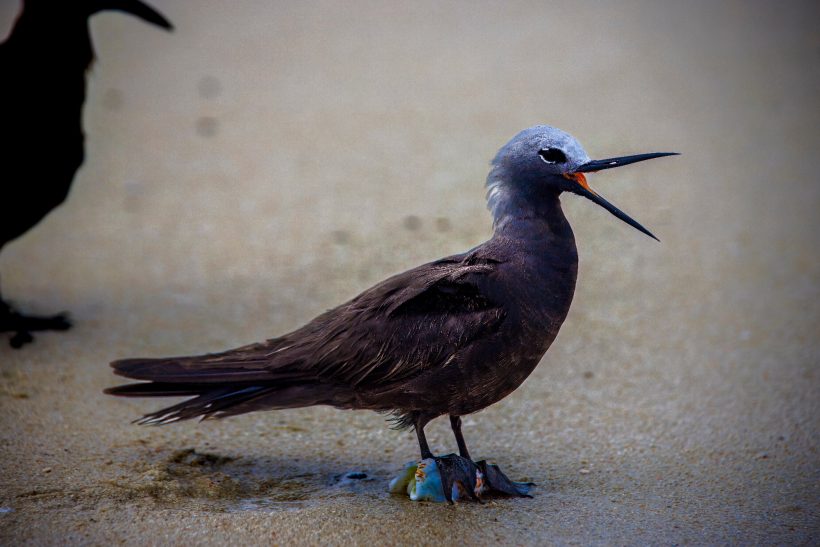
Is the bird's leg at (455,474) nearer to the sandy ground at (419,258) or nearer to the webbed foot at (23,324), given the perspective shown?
the sandy ground at (419,258)

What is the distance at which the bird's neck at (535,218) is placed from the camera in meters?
3.41

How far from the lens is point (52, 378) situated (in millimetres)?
4273

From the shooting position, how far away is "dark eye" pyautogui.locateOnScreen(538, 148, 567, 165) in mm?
3375

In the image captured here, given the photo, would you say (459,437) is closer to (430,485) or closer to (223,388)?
(430,485)

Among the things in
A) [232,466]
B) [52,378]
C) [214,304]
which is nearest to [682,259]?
[214,304]

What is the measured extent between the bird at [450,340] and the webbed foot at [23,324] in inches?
51.7

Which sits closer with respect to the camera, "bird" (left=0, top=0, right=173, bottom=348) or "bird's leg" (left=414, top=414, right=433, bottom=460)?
"bird's leg" (left=414, top=414, right=433, bottom=460)

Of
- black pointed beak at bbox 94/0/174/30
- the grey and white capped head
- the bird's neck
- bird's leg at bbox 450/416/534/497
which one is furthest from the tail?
black pointed beak at bbox 94/0/174/30

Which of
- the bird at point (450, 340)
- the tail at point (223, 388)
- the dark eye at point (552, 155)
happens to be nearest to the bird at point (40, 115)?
the tail at point (223, 388)

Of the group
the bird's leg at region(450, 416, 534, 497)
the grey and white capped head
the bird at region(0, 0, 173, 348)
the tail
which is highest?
the bird at region(0, 0, 173, 348)

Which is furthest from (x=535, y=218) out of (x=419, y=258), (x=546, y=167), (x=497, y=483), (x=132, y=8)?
(x=132, y=8)

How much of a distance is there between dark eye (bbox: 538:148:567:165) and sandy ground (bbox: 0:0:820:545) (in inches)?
45.4

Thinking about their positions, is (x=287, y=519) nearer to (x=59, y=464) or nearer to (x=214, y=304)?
(x=59, y=464)

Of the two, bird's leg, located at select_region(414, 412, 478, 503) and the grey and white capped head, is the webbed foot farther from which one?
the grey and white capped head
